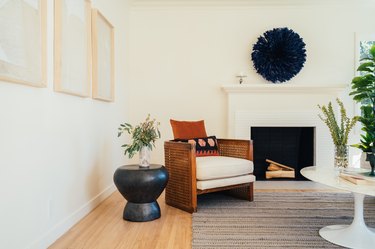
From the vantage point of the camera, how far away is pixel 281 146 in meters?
4.68

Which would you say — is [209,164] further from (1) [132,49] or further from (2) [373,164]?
(1) [132,49]

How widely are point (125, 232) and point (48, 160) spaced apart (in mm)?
795

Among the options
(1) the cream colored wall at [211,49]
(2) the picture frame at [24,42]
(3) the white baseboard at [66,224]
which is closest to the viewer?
(2) the picture frame at [24,42]

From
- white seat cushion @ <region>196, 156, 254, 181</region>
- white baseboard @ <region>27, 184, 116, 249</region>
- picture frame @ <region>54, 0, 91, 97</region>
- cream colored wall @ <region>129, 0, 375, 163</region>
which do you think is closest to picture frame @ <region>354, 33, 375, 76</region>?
cream colored wall @ <region>129, 0, 375, 163</region>

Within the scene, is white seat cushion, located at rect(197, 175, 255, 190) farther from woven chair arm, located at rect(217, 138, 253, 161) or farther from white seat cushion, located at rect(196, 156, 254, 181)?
woven chair arm, located at rect(217, 138, 253, 161)

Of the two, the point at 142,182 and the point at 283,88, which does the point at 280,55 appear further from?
the point at 142,182

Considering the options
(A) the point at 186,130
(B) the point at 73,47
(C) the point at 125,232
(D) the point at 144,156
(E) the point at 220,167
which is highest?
(B) the point at 73,47

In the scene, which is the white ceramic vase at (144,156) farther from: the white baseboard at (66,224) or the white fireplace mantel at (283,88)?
the white fireplace mantel at (283,88)

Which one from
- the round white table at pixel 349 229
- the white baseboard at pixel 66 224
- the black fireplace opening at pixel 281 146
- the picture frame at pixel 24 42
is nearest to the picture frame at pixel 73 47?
the picture frame at pixel 24 42

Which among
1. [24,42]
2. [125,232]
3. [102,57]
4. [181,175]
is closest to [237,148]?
[181,175]

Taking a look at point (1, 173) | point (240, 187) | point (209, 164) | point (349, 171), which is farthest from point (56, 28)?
point (349, 171)

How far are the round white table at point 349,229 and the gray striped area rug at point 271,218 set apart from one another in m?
0.09

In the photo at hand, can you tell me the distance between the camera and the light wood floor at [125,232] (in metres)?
2.22

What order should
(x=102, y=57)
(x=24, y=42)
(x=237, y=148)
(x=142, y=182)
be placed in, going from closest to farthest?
A: (x=24, y=42)
(x=142, y=182)
(x=102, y=57)
(x=237, y=148)
